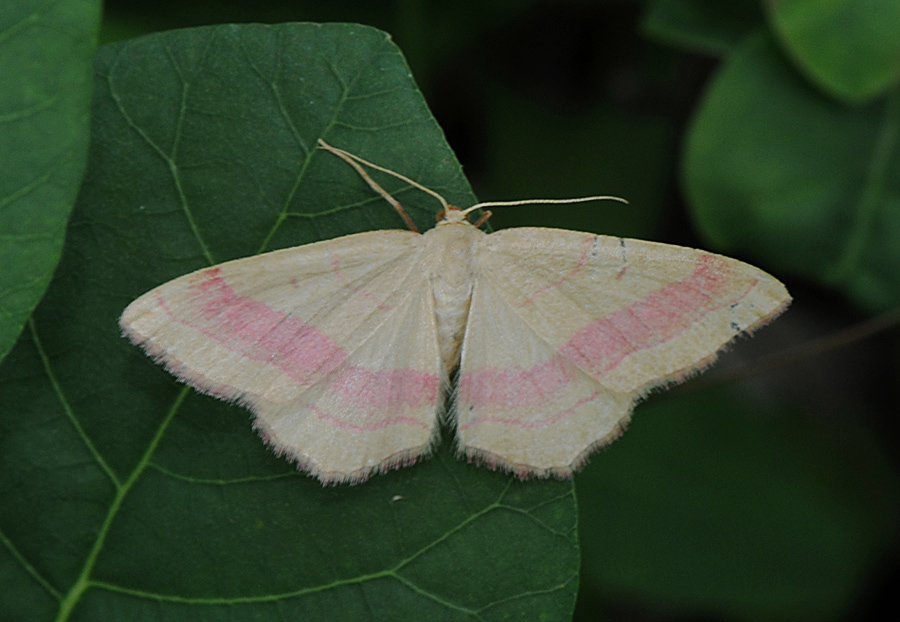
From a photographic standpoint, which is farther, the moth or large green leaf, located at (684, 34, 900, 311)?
large green leaf, located at (684, 34, 900, 311)

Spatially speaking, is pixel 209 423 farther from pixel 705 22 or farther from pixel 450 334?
pixel 705 22

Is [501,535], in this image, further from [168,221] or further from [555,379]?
[168,221]

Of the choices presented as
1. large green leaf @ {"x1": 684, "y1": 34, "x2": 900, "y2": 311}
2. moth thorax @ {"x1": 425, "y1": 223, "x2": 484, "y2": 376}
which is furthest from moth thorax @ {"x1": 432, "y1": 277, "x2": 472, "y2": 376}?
large green leaf @ {"x1": 684, "y1": 34, "x2": 900, "y2": 311}

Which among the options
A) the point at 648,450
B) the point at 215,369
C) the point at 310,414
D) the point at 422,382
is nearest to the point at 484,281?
the point at 422,382

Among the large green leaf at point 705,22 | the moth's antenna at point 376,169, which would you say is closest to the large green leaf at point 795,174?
the large green leaf at point 705,22

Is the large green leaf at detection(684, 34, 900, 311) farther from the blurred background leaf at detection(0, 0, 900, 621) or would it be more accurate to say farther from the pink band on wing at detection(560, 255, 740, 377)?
the pink band on wing at detection(560, 255, 740, 377)

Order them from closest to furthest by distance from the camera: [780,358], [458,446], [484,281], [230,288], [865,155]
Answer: [230,288], [458,446], [484,281], [780,358], [865,155]

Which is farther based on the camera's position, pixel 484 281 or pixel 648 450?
pixel 648 450
